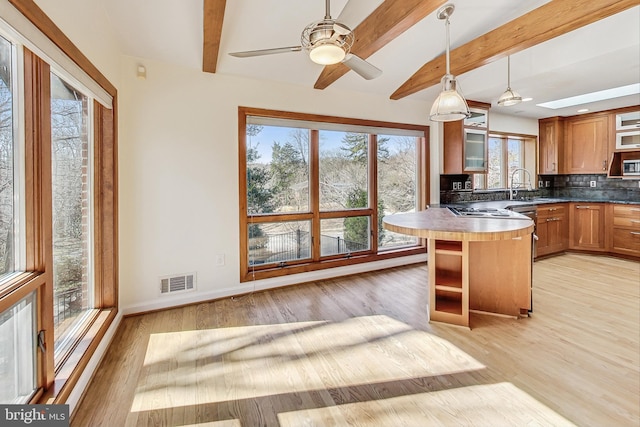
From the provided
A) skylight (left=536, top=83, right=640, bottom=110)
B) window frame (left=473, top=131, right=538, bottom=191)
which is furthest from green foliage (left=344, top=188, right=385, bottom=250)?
skylight (left=536, top=83, right=640, bottom=110)

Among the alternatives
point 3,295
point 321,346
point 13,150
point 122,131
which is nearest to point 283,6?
point 122,131

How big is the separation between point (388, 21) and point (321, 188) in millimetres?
2054

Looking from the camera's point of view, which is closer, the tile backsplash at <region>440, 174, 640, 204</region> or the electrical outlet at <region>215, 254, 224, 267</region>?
the electrical outlet at <region>215, 254, 224, 267</region>

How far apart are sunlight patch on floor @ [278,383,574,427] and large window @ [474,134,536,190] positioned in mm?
4153

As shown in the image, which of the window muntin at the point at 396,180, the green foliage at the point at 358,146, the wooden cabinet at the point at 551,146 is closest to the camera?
the green foliage at the point at 358,146

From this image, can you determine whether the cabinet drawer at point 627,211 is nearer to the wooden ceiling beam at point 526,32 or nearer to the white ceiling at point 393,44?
the white ceiling at point 393,44

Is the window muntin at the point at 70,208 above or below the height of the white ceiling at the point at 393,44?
below

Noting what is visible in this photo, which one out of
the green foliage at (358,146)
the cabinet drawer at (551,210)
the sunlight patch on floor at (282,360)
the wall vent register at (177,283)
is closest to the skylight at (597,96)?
→ the cabinet drawer at (551,210)

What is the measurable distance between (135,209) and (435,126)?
428cm

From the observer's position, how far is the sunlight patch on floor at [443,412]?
1596mm

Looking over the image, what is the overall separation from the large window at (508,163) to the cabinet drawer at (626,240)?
4.84ft

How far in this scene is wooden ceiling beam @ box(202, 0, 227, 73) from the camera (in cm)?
217

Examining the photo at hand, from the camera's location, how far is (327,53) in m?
1.81

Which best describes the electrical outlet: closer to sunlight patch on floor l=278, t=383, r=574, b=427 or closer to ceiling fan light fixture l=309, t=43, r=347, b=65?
sunlight patch on floor l=278, t=383, r=574, b=427
